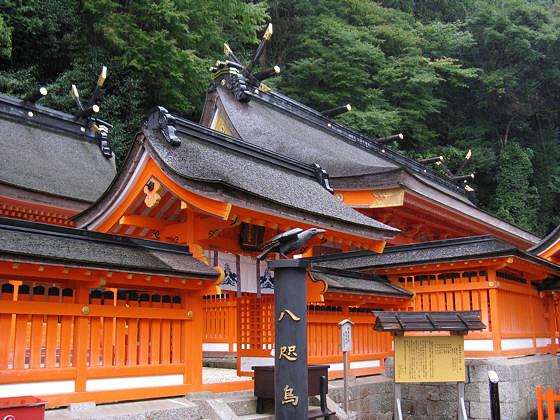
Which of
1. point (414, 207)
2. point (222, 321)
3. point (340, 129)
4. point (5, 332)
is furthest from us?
point (340, 129)

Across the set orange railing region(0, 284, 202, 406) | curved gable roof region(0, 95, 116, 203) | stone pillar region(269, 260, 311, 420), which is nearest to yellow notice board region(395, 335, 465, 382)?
stone pillar region(269, 260, 311, 420)

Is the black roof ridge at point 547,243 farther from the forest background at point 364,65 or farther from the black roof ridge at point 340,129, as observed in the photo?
the forest background at point 364,65

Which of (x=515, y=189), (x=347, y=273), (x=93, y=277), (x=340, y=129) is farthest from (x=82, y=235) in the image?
(x=515, y=189)

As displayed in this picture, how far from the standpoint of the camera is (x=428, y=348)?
8.92 m

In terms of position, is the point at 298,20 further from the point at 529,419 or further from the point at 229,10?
the point at 529,419

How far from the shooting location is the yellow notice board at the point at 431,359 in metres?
8.77

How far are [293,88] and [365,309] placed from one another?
22299mm

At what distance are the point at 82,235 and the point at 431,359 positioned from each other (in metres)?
5.75

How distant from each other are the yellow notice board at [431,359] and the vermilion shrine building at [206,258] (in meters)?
1.45

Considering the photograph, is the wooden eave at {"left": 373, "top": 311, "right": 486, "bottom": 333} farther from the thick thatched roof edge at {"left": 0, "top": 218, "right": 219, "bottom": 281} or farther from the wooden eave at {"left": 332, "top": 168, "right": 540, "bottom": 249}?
the wooden eave at {"left": 332, "top": 168, "right": 540, "bottom": 249}

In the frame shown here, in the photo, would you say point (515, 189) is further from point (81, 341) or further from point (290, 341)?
point (81, 341)

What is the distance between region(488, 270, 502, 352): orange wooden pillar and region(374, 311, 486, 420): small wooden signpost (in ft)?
5.55

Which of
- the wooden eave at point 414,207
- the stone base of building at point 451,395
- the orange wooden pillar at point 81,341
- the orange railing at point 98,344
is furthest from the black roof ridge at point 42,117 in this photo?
the stone base of building at point 451,395

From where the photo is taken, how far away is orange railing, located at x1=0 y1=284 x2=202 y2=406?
19.7 ft
